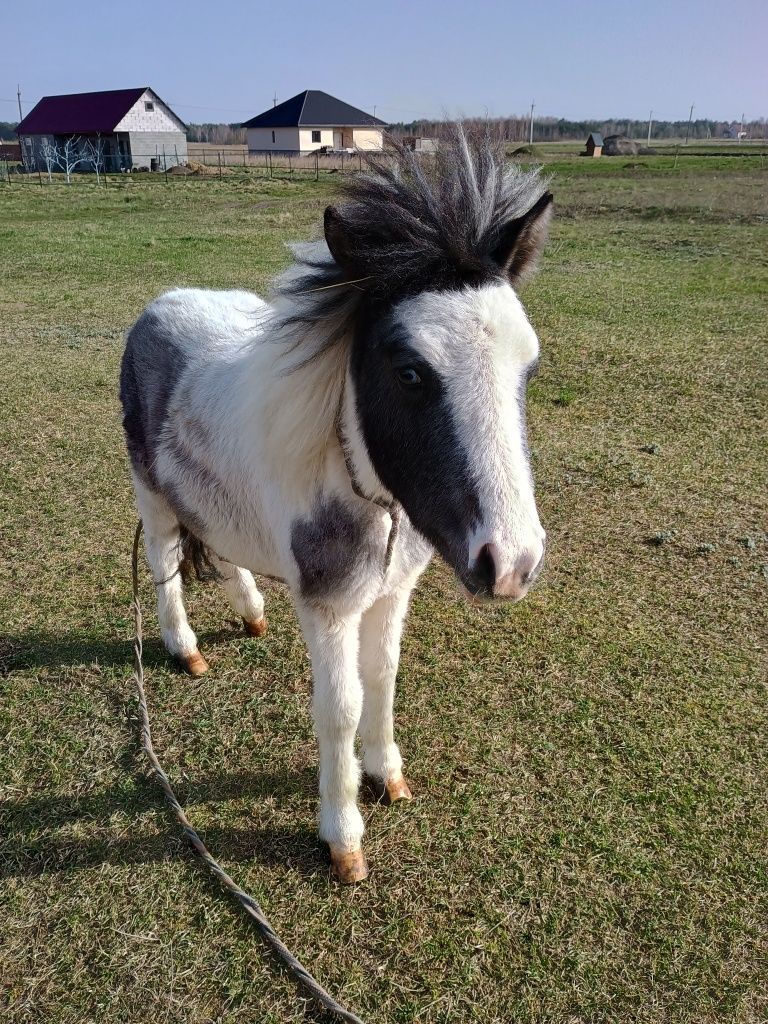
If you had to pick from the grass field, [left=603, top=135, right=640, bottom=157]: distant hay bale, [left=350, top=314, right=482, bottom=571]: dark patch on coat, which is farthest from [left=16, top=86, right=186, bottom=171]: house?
[left=350, top=314, right=482, bottom=571]: dark patch on coat

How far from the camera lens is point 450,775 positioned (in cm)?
313

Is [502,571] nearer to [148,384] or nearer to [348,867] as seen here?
[348,867]

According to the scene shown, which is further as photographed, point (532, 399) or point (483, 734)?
point (532, 399)

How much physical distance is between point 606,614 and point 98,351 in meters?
7.07

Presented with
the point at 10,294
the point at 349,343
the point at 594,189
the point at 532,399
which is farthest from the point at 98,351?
the point at 594,189

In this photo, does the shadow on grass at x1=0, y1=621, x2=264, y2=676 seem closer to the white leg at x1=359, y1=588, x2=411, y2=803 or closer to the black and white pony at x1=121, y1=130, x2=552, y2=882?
the black and white pony at x1=121, y1=130, x2=552, y2=882

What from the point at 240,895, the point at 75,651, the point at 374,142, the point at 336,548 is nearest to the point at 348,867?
the point at 240,895

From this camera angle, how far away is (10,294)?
1164cm

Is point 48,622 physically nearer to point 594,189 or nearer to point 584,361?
point 584,361

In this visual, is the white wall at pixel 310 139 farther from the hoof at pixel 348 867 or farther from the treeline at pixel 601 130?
the hoof at pixel 348 867

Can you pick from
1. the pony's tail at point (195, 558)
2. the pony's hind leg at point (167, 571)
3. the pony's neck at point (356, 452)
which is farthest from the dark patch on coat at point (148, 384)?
the pony's neck at point (356, 452)

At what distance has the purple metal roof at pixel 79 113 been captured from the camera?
46.6 metres

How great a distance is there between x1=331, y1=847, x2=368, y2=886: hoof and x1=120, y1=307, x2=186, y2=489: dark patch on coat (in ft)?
5.79

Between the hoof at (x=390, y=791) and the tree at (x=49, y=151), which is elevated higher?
the tree at (x=49, y=151)
